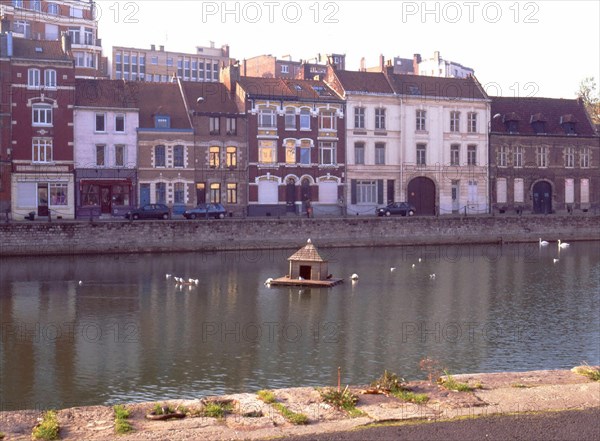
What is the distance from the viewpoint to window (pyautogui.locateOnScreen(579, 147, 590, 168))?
81.1 m

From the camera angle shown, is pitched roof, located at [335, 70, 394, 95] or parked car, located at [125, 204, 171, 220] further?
pitched roof, located at [335, 70, 394, 95]

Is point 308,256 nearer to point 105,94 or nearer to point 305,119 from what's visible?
point 305,119

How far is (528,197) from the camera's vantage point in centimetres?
7906

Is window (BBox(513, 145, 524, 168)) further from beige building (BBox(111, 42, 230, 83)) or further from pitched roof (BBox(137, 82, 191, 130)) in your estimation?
beige building (BBox(111, 42, 230, 83))

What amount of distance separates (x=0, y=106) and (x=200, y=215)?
1737 centimetres

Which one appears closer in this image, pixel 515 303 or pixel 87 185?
pixel 515 303

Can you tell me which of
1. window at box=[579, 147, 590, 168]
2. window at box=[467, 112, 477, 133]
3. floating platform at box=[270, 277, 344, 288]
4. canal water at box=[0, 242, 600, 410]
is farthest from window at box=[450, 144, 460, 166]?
floating platform at box=[270, 277, 344, 288]

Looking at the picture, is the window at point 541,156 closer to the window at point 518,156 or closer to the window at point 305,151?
the window at point 518,156

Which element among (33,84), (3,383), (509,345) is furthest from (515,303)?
(33,84)

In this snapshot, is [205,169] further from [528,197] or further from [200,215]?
[528,197]

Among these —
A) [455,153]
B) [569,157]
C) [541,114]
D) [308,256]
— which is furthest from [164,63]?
[308,256]

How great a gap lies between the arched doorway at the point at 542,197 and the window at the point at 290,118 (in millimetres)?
25220

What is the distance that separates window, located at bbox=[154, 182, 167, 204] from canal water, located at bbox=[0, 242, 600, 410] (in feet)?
50.5

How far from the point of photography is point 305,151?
7219cm
